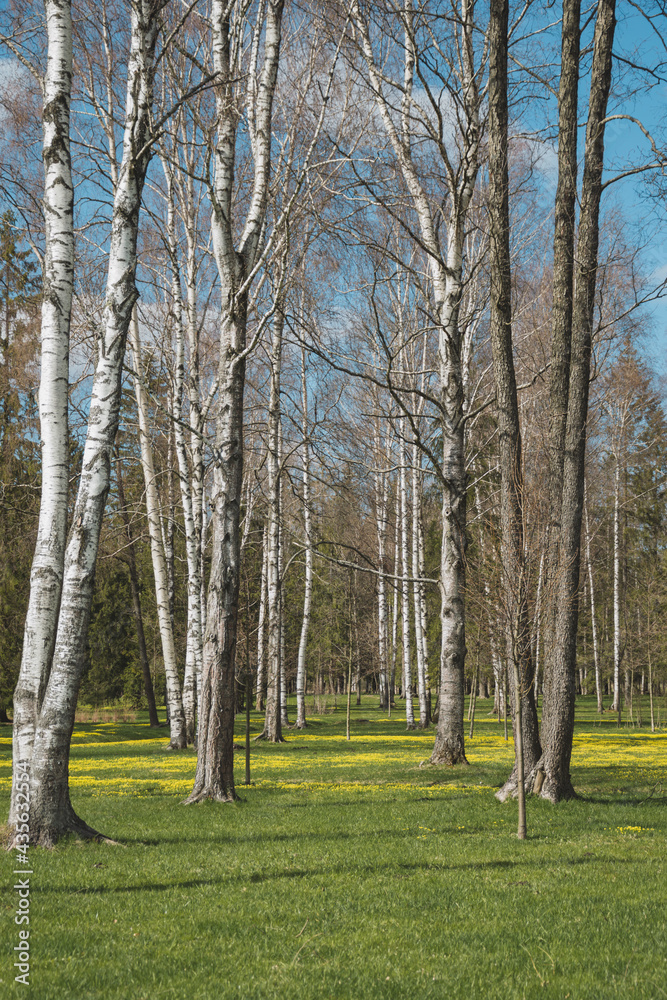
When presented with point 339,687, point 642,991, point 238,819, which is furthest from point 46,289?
point 339,687

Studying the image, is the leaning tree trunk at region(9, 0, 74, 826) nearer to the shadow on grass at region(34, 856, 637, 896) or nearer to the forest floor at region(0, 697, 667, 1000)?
the forest floor at region(0, 697, 667, 1000)

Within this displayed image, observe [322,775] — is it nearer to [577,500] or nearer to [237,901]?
[577,500]

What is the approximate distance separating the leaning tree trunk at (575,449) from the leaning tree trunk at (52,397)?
19.0 ft

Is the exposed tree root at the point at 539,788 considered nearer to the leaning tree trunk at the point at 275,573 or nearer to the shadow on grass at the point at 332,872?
the shadow on grass at the point at 332,872

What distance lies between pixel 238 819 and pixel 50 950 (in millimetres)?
4329

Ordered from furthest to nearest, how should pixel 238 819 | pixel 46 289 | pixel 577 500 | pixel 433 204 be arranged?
1. pixel 433 204
2. pixel 577 500
3. pixel 238 819
4. pixel 46 289

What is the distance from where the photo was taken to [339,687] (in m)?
71.8

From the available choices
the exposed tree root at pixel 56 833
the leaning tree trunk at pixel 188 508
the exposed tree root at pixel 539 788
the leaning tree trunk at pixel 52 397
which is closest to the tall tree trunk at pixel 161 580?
the leaning tree trunk at pixel 188 508

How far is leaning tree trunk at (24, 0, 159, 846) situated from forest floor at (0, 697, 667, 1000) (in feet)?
1.67

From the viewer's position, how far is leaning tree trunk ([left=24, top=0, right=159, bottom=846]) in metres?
6.43

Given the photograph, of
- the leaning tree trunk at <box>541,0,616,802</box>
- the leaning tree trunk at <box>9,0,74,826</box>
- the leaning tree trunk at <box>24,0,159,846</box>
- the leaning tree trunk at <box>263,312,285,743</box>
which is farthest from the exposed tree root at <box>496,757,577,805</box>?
the leaning tree trunk at <box>263,312,285,743</box>

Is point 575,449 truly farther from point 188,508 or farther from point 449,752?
point 188,508

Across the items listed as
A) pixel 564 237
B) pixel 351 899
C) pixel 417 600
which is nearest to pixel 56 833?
pixel 351 899

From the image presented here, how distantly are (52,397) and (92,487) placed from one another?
94 centimetres
